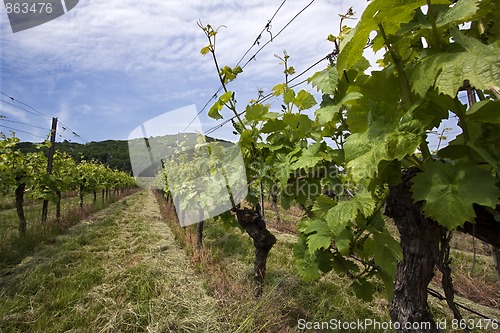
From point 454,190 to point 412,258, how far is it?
24.7 inches

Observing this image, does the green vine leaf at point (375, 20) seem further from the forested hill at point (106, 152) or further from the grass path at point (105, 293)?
the forested hill at point (106, 152)

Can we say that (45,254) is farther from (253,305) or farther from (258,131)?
(258,131)

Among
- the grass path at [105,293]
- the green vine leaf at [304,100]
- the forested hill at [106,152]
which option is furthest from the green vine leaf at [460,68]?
the forested hill at [106,152]

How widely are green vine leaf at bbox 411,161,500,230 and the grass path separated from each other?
103 inches

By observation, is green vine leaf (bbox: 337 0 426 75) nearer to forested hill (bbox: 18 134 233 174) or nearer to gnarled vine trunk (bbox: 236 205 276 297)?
gnarled vine trunk (bbox: 236 205 276 297)

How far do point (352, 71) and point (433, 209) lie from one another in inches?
37.7

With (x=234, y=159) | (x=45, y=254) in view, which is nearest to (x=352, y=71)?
(x=234, y=159)

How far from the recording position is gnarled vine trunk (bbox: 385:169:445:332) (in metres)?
1.33

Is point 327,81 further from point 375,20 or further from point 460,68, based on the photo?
point 460,68

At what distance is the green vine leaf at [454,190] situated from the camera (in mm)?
861

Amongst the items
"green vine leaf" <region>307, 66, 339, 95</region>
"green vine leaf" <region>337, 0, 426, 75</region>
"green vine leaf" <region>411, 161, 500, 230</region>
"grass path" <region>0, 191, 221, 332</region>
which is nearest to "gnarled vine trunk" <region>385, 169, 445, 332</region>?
"green vine leaf" <region>411, 161, 500, 230</region>

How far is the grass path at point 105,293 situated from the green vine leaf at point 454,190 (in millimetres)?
2612

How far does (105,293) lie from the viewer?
4.09 metres

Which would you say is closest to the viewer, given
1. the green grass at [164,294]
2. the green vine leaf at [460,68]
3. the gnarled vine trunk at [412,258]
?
the green vine leaf at [460,68]
